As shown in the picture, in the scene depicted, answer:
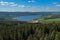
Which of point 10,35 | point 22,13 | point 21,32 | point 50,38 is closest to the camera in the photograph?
point 50,38

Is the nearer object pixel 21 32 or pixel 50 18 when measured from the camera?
pixel 21 32

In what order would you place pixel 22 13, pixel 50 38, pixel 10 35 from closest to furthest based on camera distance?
pixel 50 38
pixel 10 35
pixel 22 13

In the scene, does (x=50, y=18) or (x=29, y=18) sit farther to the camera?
(x=29, y=18)

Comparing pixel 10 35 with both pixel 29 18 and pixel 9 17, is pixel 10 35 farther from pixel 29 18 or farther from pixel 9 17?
pixel 29 18

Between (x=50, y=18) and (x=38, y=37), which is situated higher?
(x=38, y=37)

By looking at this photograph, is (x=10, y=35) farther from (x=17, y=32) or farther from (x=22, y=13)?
(x=22, y=13)

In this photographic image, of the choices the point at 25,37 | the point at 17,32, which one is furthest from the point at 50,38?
the point at 17,32

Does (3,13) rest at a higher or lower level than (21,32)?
lower

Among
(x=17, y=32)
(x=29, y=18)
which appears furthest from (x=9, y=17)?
(x=17, y=32)

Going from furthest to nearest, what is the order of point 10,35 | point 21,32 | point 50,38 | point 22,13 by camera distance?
1. point 22,13
2. point 21,32
3. point 10,35
4. point 50,38
